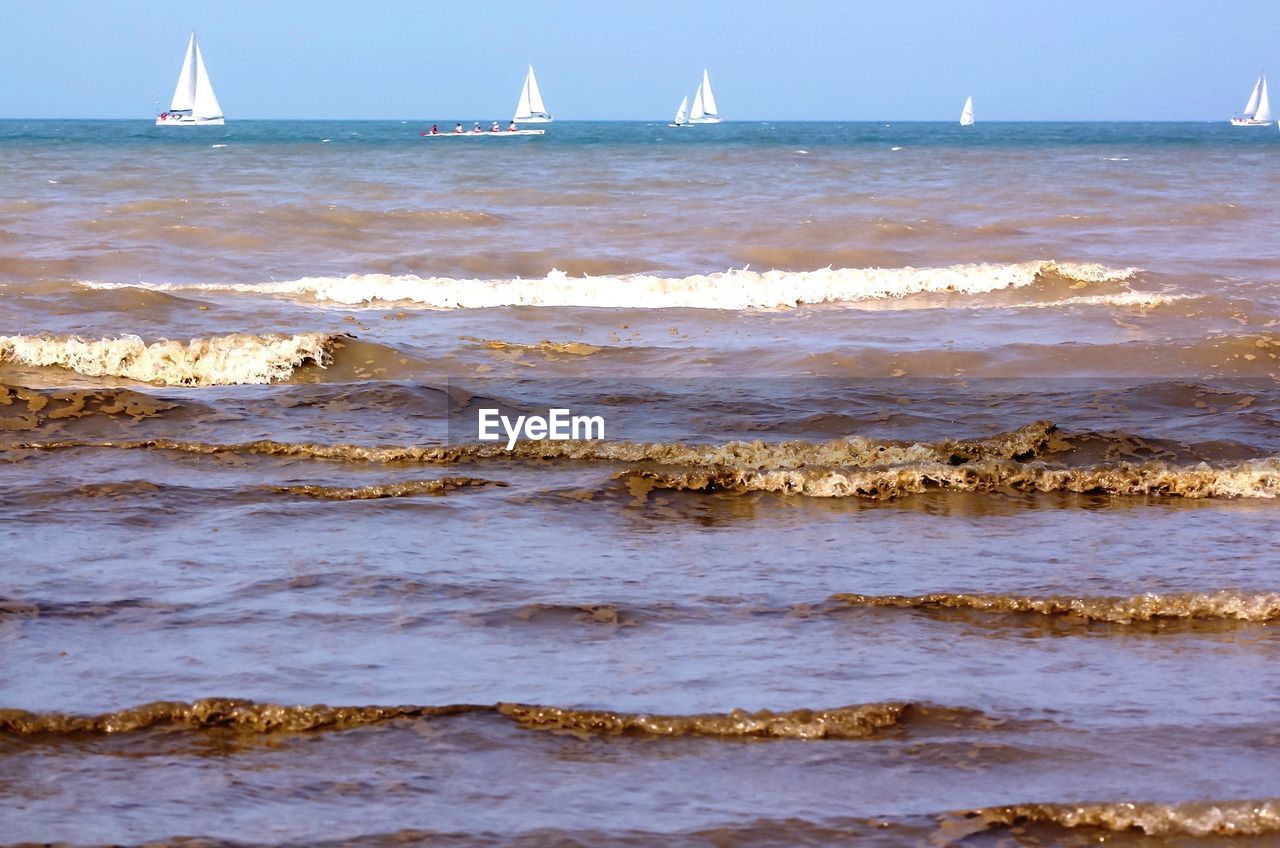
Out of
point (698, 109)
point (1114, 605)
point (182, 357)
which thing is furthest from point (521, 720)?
point (698, 109)

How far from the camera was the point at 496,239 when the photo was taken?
19266mm

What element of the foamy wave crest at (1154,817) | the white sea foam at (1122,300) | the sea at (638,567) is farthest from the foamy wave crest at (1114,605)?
the white sea foam at (1122,300)

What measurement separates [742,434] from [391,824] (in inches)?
199

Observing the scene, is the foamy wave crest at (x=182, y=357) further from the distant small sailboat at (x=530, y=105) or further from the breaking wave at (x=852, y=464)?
the distant small sailboat at (x=530, y=105)

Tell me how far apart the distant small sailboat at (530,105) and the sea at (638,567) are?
85984 mm

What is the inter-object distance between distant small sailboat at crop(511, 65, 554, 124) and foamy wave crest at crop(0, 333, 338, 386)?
8995 cm

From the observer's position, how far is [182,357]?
34.1 ft

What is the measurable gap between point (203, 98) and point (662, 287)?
7633 centimetres

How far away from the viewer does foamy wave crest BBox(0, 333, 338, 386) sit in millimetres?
10203

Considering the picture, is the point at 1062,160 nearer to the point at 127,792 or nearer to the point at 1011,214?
the point at 1011,214

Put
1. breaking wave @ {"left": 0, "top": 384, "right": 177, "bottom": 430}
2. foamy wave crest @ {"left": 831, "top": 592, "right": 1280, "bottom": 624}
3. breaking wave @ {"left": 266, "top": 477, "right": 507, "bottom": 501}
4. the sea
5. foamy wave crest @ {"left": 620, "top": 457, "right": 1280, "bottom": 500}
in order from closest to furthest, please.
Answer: the sea, foamy wave crest @ {"left": 831, "top": 592, "right": 1280, "bottom": 624}, breaking wave @ {"left": 266, "top": 477, "right": 507, "bottom": 501}, foamy wave crest @ {"left": 620, "top": 457, "right": 1280, "bottom": 500}, breaking wave @ {"left": 0, "top": 384, "right": 177, "bottom": 430}

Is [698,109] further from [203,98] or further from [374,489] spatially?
[374,489]

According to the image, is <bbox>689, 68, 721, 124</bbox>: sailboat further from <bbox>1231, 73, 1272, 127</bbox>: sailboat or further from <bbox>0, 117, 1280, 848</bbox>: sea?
<bbox>0, 117, 1280, 848</bbox>: sea

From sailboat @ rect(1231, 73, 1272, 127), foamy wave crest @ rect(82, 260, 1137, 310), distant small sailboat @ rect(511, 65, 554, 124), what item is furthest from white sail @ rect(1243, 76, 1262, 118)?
foamy wave crest @ rect(82, 260, 1137, 310)
